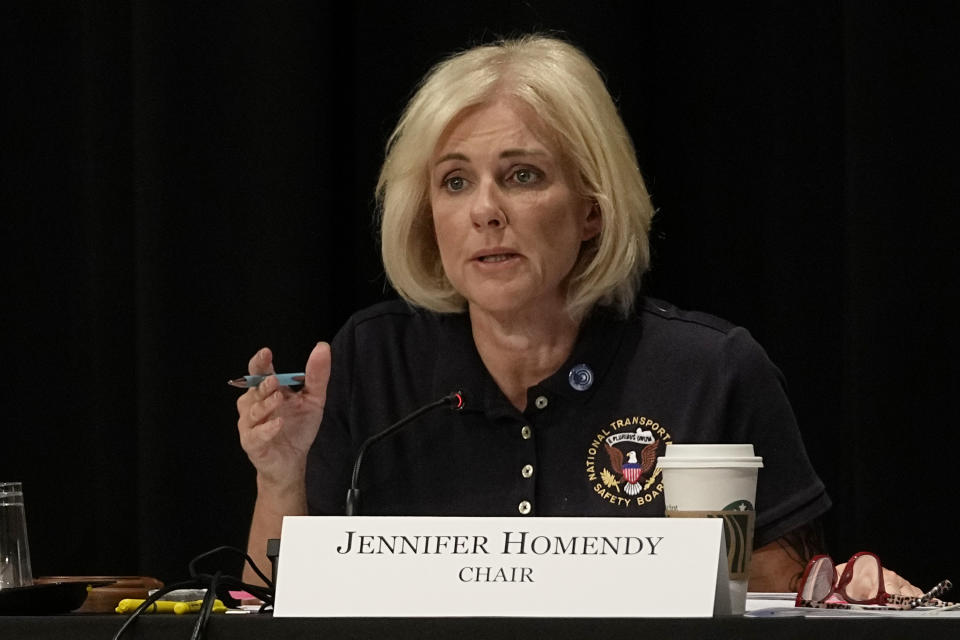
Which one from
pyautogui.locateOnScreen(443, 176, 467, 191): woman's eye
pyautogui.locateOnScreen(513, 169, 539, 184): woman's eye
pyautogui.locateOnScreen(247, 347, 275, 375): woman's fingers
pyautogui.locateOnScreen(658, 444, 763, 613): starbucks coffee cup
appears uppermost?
pyautogui.locateOnScreen(513, 169, 539, 184): woman's eye

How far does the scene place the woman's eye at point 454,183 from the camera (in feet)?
6.06

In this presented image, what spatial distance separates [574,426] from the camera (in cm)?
178

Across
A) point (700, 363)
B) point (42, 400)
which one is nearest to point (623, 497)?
point (700, 363)

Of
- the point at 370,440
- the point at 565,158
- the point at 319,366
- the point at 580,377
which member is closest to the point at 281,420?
the point at 319,366

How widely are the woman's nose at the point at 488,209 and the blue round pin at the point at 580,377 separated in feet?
0.73

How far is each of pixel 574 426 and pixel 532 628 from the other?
985 mm

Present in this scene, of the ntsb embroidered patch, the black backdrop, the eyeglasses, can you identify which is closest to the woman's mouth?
the ntsb embroidered patch

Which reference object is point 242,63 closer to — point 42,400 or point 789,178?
point 42,400

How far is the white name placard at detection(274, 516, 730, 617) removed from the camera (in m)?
0.84

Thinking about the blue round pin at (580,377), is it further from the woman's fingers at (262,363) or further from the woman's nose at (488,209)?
the woman's fingers at (262,363)

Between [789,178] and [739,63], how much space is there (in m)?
0.23

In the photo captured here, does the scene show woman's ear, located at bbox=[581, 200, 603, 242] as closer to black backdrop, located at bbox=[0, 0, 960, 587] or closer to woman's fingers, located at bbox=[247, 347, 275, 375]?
black backdrop, located at bbox=[0, 0, 960, 587]

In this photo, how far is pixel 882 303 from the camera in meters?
2.14

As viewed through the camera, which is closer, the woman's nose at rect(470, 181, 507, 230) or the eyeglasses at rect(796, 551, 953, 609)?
the eyeglasses at rect(796, 551, 953, 609)
